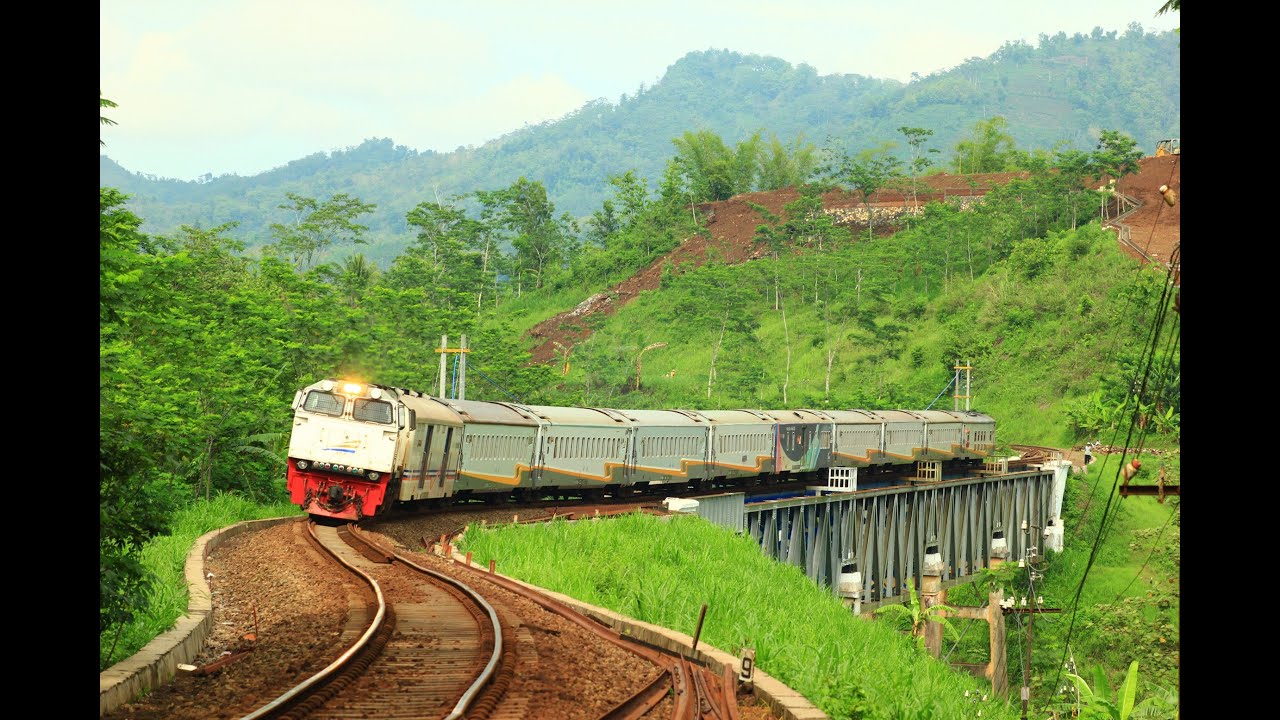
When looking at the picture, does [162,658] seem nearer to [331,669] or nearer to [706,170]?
[331,669]

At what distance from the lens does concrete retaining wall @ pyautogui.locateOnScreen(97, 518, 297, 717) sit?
809 cm

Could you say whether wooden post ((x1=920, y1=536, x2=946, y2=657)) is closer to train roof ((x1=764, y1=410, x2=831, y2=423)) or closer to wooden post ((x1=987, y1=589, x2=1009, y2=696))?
wooden post ((x1=987, y1=589, x2=1009, y2=696))

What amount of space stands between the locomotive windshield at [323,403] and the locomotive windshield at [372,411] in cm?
35

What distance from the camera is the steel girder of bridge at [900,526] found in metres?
29.9

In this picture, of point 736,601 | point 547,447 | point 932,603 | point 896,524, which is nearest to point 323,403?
point 547,447

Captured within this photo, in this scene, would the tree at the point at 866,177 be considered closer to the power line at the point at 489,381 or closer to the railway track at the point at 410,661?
the power line at the point at 489,381

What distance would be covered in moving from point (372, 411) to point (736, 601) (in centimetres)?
1002

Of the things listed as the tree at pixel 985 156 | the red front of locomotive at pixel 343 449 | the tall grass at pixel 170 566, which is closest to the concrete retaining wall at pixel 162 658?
the tall grass at pixel 170 566

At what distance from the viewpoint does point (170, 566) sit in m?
14.5

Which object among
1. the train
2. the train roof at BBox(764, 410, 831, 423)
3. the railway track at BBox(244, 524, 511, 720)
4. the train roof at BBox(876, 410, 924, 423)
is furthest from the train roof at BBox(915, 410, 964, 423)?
the railway track at BBox(244, 524, 511, 720)

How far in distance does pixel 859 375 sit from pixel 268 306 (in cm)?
4479
